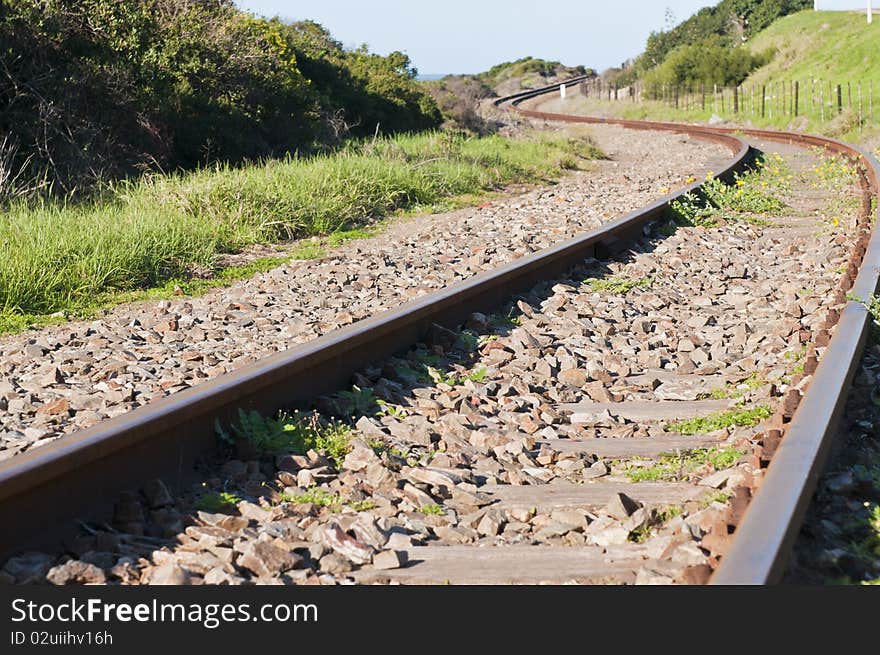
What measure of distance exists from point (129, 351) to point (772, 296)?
4431 mm

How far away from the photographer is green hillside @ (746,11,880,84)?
39844 mm

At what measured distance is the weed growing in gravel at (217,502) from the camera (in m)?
4.21

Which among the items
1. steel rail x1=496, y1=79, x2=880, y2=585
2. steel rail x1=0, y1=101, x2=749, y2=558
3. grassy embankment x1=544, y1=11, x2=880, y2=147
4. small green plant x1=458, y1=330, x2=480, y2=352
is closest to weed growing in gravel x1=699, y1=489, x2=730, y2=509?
steel rail x1=496, y1=79, x2=880, y2=585

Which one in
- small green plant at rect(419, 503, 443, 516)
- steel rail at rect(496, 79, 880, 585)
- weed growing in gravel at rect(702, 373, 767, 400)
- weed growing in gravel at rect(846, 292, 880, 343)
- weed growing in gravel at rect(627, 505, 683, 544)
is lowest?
weed growing in gravel at rect(702, 373, 767, 400)

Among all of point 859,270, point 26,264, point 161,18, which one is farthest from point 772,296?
point 161,18

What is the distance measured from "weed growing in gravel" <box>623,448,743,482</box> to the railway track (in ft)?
0.05

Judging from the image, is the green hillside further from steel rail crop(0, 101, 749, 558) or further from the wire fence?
steel rail crop(0, 101, 749, 558)

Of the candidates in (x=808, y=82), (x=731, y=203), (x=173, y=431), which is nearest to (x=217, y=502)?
(x=173, y=431)

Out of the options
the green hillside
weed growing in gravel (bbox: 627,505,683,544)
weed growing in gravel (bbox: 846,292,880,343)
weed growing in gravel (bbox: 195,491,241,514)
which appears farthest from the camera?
the green hillside

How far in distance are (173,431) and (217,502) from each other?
1.31 ft

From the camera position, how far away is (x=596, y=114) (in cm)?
5456

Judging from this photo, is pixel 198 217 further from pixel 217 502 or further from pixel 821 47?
pixel 821 47

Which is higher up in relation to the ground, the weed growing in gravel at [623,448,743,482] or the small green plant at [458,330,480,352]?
the small green plant at [458,330,480,352]

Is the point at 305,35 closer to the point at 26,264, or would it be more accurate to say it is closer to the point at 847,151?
the point at 847,151
